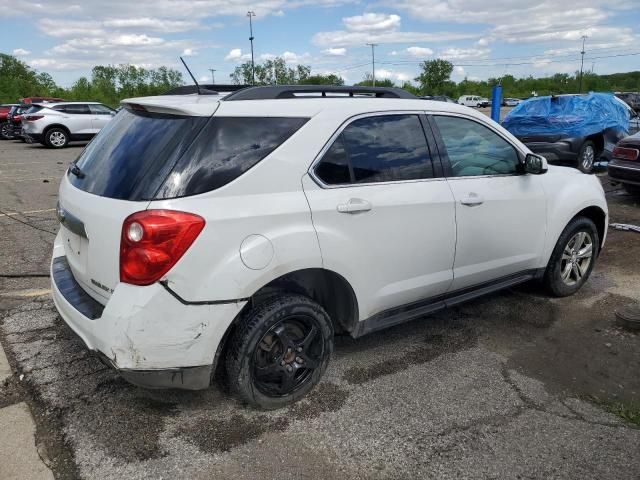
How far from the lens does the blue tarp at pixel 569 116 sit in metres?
11.5

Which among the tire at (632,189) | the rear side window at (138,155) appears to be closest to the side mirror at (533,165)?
the rear side window at (138,155)

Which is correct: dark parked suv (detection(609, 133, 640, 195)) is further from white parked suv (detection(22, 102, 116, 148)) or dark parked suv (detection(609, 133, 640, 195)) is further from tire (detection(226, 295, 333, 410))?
white parked suv (detection(22, 102, 116, 148))

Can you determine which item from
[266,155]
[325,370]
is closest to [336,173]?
[266,155]

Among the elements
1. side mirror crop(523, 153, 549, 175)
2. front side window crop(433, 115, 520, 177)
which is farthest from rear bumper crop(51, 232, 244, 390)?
side mirror crop(523, 153, 549, 175)

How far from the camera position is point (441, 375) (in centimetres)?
344

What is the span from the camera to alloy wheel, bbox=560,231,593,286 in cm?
466

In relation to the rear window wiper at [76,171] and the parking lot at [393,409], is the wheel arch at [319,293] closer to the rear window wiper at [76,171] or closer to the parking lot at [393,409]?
the parking lot at [393,409]

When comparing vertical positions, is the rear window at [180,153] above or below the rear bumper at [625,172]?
above

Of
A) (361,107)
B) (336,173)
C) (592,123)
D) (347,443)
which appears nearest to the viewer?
(347,443)

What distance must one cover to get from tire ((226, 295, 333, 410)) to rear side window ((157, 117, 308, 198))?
71cm

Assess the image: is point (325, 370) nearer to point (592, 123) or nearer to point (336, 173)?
point (336, 173)

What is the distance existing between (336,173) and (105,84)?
77.4 m

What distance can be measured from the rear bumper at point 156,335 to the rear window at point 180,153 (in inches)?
19.8

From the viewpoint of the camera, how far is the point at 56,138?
19.3 m
